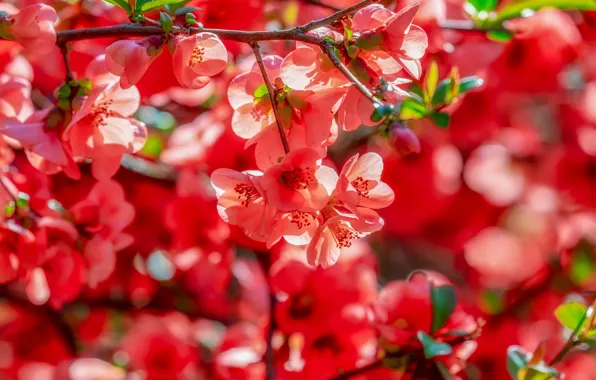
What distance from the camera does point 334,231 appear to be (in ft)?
2.09

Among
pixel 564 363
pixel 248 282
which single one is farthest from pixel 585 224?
pixel 248 282

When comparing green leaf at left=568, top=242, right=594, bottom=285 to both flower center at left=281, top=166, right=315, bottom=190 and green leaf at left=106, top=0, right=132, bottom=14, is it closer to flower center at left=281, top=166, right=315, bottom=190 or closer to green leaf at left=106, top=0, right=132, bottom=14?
flower center at left=281, top=166, right=315, bottom=190

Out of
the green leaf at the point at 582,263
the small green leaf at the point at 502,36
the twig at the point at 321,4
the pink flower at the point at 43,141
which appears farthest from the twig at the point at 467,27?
the green leaf at the point at 582,263

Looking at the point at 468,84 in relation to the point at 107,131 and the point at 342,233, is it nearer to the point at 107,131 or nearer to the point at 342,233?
the point at 342,233

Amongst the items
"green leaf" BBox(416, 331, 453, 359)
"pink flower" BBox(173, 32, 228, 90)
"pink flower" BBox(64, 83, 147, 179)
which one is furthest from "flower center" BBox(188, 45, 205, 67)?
"green leaf" BBox(416, 331, 453, 359)

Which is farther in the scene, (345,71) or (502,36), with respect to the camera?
(502,36)

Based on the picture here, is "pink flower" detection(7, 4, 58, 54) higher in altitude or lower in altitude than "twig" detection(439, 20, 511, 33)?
higher

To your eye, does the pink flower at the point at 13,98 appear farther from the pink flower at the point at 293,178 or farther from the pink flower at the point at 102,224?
the pink flower at the point at 293,178

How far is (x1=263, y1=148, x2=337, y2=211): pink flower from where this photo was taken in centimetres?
59

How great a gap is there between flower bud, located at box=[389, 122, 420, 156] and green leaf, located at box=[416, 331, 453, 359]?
23cm

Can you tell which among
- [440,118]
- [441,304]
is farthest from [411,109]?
[441,304]

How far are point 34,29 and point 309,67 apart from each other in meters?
0.24

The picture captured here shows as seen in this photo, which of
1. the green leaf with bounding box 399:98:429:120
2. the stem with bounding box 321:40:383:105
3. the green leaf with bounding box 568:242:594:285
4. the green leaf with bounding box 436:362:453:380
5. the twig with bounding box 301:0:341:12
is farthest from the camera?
the green leaf with bounding box 568:242:594:285

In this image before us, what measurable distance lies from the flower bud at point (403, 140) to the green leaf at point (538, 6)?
1.09ft
